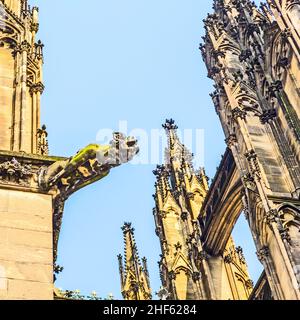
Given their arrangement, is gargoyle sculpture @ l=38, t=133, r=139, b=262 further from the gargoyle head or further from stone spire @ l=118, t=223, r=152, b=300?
stone spire @ l=118, t=223, r=152, b=300

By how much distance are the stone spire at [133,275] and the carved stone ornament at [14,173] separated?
1680cm

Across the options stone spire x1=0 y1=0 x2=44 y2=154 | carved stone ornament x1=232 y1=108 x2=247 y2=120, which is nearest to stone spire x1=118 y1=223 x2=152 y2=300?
carved stone ornament x1=232 y1=108 x2=247 y2=120

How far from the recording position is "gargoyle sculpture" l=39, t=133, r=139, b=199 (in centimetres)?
1063

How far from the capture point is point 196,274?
24.8 metres

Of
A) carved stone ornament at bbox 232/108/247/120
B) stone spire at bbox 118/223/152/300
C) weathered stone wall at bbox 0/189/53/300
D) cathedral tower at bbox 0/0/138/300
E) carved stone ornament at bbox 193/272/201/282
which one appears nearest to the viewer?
weathered stone wall at bbox 0/189/53/300

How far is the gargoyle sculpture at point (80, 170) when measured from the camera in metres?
10.6

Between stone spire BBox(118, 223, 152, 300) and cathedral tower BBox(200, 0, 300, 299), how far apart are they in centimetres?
370

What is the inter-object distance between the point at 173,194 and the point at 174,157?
8.62 ft

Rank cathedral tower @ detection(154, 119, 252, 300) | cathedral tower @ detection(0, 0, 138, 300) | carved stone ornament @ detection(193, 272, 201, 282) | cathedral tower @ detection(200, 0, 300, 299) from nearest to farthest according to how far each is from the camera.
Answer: cathedral tower @ detection(0, 0, 138, 300), cathedral tower @ detection(200, 0, 300, 299), carved stone ornament @ detection(193, 272, 201, 282), cathedral tower @ detection(154, 119, 252, 300)

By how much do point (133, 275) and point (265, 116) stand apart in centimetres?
988

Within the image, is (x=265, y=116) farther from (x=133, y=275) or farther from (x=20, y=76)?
(x=20, y=76)

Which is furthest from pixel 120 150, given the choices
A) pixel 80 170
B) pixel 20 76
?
pixel 20 76

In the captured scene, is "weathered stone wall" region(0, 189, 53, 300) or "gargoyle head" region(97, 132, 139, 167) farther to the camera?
"gargoyle head" region(97, 132, 139, 167)

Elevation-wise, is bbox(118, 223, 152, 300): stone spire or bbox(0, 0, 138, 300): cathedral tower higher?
bbox(118, 223, 152, 300): stone spire
